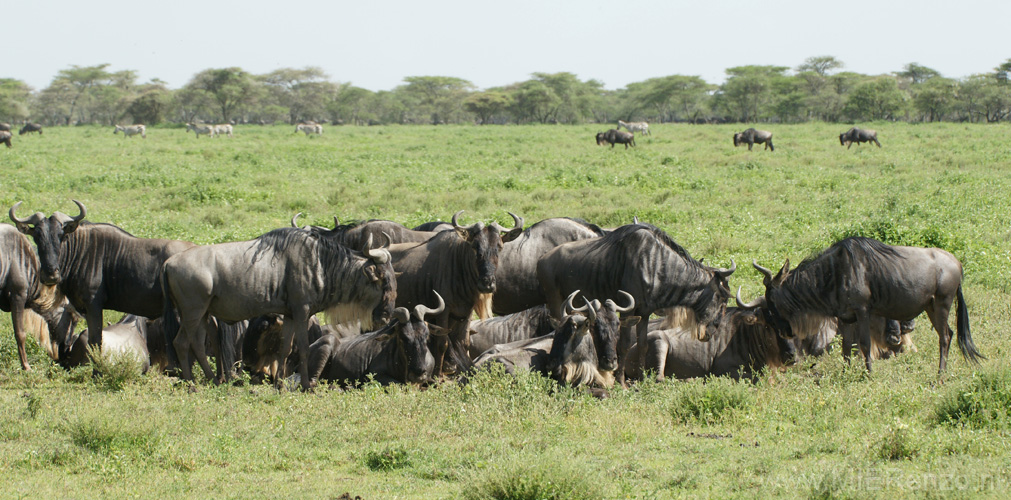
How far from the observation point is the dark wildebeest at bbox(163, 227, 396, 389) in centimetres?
739

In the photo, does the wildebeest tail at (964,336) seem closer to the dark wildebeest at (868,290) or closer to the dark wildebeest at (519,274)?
the dark wildebeest at (868,290)

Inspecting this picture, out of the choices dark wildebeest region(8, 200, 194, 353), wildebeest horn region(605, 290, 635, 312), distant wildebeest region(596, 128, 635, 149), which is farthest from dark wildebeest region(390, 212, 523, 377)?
distant wildebeest region(596, 128, 635, 149)

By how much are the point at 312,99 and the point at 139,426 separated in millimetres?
74824

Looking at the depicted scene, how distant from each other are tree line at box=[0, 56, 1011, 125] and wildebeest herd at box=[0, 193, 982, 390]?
169 ft

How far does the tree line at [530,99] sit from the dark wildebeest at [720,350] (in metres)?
51.3

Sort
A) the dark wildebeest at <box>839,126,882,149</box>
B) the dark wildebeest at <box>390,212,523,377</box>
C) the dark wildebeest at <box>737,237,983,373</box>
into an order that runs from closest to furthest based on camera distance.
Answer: the dark wildebeest at <box>737,237,983,373</box> < the dark wildebeest at <box>390,212,523,377</box> < the dark wildebeest at <box>839,126,882,149</box>

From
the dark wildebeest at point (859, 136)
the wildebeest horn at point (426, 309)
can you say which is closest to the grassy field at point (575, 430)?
the wildebeest horn at point (426, 309)

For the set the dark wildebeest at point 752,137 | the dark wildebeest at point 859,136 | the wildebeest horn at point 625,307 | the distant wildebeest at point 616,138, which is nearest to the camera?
the wildebeest horn at point 625,307

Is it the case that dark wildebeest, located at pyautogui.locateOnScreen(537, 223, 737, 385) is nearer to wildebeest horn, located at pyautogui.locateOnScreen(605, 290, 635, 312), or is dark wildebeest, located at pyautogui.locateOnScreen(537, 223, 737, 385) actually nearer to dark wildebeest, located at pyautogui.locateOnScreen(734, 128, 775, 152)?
wildebeest horn, located at pyautogui.locateOnScreen(605, 290, 635, 312)

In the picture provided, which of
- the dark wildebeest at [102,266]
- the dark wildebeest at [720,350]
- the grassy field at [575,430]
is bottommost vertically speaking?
the dark wildebeest at [720,350]

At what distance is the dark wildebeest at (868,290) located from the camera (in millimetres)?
7363

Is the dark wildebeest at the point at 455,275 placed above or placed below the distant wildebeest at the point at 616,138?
above

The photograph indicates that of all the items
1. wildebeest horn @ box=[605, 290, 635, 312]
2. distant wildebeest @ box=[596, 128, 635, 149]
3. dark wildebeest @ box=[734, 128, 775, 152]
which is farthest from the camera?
distant wildebeest @ box=[596, 128, 635, 149]

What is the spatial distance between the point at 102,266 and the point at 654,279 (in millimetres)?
4919
